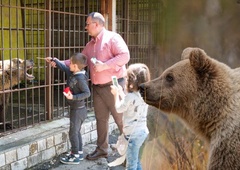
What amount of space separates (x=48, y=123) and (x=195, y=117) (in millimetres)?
3664

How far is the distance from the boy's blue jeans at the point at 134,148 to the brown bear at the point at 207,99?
115cm

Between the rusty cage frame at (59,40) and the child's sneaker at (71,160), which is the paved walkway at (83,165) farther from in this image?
the rusty cage frame at (59,40)

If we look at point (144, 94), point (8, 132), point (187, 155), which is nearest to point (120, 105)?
point (187, 155)

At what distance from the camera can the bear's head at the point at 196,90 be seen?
249 centimetres

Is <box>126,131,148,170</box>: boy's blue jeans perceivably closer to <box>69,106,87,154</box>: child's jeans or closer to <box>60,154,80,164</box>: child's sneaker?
<box>69,106,87,154</box>: child's jeans

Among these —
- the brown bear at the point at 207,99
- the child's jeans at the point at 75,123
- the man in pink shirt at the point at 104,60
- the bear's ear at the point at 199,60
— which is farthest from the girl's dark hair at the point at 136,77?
the bear's ear at the point at 199,60

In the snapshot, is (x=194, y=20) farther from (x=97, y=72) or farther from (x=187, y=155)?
(x=97, y=72)

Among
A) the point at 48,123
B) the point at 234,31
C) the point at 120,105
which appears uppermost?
the point at 234,31

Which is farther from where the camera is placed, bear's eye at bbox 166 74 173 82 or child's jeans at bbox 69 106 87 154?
child's jeans at bbox 69 106 87 154

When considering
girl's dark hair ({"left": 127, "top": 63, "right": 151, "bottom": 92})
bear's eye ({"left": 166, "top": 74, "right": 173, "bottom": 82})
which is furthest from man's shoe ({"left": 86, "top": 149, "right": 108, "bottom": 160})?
bear's eye ({"left": 166, "top": 74, "right": 173, "bottom": 82})

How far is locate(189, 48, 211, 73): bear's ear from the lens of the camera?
97.0 inches

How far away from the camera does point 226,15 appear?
319cm

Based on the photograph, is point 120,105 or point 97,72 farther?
point 97,72

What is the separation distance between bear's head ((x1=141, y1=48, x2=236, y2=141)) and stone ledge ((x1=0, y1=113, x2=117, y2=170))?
2507 millimetres
